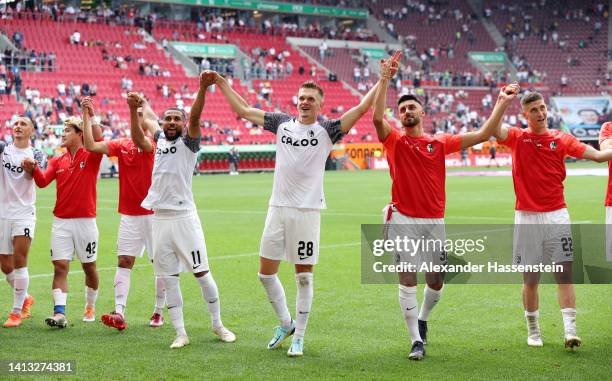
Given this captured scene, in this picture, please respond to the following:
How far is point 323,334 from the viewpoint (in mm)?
8820

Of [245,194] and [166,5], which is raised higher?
[166,5]

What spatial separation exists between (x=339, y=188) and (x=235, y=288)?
22564 millimetres

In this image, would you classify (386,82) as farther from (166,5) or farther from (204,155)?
Answer: (166,5)

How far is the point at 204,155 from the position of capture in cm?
4762

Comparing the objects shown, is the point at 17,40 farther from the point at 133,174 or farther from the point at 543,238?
the point at 543,238

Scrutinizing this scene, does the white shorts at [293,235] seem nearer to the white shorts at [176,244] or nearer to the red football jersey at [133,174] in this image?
the white shorts at [176,244]

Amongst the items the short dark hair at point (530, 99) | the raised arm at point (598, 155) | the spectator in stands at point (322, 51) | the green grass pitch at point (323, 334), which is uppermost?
the spectator in stands at point (322, 51)

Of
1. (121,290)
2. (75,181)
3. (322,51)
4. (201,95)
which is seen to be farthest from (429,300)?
(322,51)

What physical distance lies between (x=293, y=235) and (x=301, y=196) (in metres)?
0.36

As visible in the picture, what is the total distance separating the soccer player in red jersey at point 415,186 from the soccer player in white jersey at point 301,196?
0.43m

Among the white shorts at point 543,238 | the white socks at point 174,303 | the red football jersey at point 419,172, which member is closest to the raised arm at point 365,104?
the red football jersey at point 419,172

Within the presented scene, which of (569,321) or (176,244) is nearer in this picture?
(569,321)

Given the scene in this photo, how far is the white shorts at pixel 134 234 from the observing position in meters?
9.48

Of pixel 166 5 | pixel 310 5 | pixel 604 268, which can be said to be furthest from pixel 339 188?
pixel 310 5
